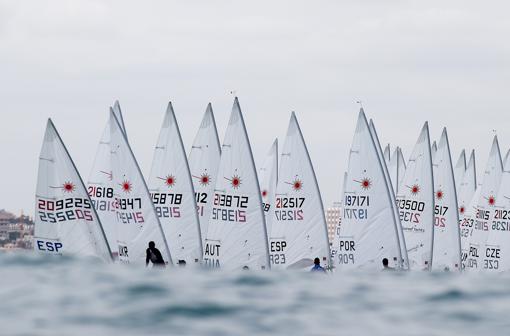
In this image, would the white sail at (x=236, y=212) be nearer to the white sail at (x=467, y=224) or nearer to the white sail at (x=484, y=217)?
the white sail at (x=484, y=217)

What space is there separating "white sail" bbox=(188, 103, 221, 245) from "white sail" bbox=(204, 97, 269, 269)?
6363 millimetres

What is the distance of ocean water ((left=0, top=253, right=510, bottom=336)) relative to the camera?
15414 millimetres

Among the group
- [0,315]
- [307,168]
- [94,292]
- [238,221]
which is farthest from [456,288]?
[307,168]

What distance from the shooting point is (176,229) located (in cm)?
5106

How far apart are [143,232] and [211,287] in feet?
92.3

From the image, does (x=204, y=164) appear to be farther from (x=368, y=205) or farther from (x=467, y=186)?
(x=467, y=186)

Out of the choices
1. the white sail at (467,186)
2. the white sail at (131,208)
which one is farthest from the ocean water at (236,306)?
the white sail at (467,186)

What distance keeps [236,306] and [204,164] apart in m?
37.2

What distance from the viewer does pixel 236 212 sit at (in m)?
47.1

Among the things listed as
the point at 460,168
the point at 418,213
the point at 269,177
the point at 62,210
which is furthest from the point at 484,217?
the point at 62,210

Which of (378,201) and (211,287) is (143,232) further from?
(211,287)

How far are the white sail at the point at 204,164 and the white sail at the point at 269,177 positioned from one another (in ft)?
18.9

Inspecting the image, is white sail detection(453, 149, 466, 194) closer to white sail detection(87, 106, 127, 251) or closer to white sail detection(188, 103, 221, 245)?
white sail detection(188, 103, 221, 245)

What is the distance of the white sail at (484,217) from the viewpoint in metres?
62.1
